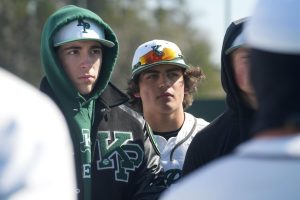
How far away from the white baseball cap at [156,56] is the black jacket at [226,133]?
1.36 metres

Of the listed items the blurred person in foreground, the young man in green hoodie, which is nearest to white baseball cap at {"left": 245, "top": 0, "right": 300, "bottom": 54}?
the blurred person in foreground

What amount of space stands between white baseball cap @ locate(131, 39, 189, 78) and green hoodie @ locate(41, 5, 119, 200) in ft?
2.78

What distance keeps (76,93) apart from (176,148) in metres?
1.07

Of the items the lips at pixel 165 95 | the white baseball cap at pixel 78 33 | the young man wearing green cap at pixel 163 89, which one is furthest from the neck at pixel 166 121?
the white baseball cap at pixel 78 33

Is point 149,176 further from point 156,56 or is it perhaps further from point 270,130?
point 270,130

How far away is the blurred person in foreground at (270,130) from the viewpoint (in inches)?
72.8

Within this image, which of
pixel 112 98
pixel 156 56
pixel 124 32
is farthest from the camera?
pixel 124 32

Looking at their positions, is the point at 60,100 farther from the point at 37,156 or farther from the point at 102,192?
the point at 37,156

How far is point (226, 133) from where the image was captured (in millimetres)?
4945

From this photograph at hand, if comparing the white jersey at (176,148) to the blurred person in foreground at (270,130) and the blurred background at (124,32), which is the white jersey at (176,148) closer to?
Result: the blurred person in foreground at (270,130)

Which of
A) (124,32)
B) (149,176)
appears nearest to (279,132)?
(149,176)

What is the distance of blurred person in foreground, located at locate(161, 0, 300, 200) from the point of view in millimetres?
1849

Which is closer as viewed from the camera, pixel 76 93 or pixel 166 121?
pixel 76 93

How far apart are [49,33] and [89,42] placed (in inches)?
8.4
